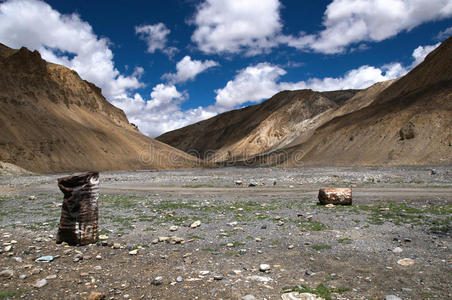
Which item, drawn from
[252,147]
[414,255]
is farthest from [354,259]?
[252,147]

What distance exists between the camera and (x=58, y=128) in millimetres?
57312

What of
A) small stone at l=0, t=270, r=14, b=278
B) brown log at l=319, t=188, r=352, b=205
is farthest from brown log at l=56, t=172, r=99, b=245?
brown log at l=319, t=188, r=352, b=205

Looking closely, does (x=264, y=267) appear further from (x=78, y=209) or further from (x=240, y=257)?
(x=78, y=209)

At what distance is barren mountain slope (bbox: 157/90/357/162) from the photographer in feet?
320

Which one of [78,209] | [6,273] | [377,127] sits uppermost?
[377,127]

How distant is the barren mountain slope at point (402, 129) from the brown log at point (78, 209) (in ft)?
130

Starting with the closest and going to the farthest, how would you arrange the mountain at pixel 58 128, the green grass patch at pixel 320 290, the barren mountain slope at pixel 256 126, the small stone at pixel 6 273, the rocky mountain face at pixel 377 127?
the green grass patch at pixel 320 290 → the small stone at pixel 6 273 → the rocky mountain face at pixel 377 127 → the mountain at pixel 58 128 → the barren mountain slope at pixel 256 126

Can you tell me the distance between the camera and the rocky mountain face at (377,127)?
40.9 m

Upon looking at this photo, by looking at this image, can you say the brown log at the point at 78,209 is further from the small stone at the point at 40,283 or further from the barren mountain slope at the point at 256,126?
the barren mountain slope at the point at 256,126

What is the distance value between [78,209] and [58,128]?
57.9 meters

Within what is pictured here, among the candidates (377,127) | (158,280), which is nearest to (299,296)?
(158,280)

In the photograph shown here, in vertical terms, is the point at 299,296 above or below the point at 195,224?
below

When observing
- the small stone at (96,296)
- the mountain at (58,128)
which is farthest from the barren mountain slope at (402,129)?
the small stone at (96,296)

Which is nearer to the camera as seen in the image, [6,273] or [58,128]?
[6,273]
